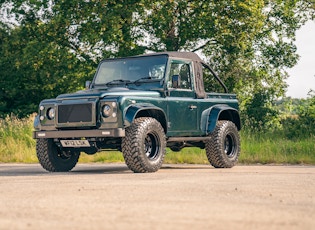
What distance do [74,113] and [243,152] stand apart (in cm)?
637

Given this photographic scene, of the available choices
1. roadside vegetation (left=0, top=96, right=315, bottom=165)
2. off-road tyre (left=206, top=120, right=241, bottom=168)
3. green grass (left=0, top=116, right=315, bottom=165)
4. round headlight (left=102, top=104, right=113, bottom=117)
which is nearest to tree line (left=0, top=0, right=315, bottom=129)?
roadside vegetation (left=0, top=96, right=315, bottom=165)

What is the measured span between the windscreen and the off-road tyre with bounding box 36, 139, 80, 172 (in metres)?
1.57

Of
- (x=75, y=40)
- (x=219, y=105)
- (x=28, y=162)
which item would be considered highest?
(x=75, y=40)

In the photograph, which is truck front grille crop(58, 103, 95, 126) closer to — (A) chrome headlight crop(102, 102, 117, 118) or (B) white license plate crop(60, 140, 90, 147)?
(A) chrome headlight crop(102, 102, 117, 118)

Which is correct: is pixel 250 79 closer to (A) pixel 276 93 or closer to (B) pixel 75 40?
(A) pixel 276 93

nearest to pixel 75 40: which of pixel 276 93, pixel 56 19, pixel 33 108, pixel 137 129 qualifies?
pixel 56 19

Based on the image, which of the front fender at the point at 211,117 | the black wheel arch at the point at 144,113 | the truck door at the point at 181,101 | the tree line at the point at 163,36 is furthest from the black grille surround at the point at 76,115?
the tree line at the point at 163,36

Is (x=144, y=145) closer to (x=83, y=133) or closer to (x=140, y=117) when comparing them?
(x=140, y=117)

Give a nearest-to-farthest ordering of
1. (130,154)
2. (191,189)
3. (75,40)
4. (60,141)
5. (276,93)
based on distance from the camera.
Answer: (191,189)
(130,154)
(60,141)
(75,40)
(276,93)

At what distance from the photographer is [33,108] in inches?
1496

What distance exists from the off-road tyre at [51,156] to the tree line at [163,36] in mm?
14975

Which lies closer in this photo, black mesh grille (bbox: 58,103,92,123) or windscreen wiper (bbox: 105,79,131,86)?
black mesh grille (bbox: 58,103,92,123)

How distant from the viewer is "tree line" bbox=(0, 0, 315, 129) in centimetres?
3081

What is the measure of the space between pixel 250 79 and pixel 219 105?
18252 millimetres
